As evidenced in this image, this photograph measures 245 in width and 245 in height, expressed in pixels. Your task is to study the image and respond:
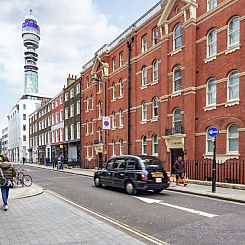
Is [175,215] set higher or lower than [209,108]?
lower

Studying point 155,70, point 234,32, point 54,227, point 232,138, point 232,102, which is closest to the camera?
point 54,227

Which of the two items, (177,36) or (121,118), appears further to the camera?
(121,118)

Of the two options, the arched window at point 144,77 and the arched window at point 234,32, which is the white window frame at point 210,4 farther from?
the arched window at point 144,77

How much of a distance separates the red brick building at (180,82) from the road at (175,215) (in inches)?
256

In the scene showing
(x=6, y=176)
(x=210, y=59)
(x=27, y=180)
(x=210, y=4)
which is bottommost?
(x=27, y=180)

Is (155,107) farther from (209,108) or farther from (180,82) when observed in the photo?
(209,108)

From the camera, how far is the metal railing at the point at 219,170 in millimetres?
15266

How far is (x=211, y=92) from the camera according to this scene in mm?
17859

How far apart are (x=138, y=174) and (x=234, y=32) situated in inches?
395

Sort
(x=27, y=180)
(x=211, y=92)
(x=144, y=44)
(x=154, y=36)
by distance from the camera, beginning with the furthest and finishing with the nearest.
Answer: (x=144, y=44)
(x=154, y=36)
(x=211, y=92)
(x=27, y=180)

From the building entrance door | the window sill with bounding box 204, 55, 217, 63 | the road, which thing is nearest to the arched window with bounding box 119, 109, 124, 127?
the building entrance door

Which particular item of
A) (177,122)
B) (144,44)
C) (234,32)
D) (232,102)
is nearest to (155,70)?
(144,44)

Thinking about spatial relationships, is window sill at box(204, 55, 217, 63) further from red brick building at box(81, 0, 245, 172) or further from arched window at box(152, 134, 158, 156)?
arched window at box(152, 134, 158, 156)

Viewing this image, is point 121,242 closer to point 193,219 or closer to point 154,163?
point 193,219
